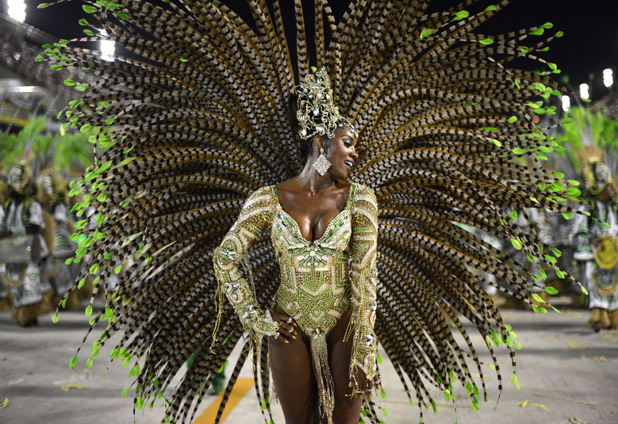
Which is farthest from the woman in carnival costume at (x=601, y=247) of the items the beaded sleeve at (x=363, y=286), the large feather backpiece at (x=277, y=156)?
the beaded sleeve at (x=363, y=286)

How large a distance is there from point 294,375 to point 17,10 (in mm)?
3494

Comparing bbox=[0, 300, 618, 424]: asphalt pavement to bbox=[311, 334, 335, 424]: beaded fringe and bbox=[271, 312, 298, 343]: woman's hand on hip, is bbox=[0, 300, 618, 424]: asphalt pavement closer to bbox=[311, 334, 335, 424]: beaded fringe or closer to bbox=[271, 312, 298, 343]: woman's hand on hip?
bbox=[311, 334, 335, 424]: beaded fringe

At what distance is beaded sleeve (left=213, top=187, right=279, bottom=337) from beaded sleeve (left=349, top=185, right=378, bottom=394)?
0.28 meters

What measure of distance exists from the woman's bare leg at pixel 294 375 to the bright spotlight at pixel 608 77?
3.89 meters

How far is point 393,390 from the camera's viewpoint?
3477 millimetres

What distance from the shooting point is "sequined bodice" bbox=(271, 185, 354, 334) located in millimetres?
1633

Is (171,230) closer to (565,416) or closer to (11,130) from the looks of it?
(565,416)

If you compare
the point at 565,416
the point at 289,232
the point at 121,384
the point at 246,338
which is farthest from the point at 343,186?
the point at 121,384

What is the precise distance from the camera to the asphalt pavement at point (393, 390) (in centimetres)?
291

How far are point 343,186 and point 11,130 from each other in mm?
5011

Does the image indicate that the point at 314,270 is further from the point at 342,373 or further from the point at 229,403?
the point at 229,403

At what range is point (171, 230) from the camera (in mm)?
1929

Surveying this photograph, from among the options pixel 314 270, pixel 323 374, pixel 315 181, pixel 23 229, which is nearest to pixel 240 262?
pixel 314 270

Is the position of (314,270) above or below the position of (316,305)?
above
